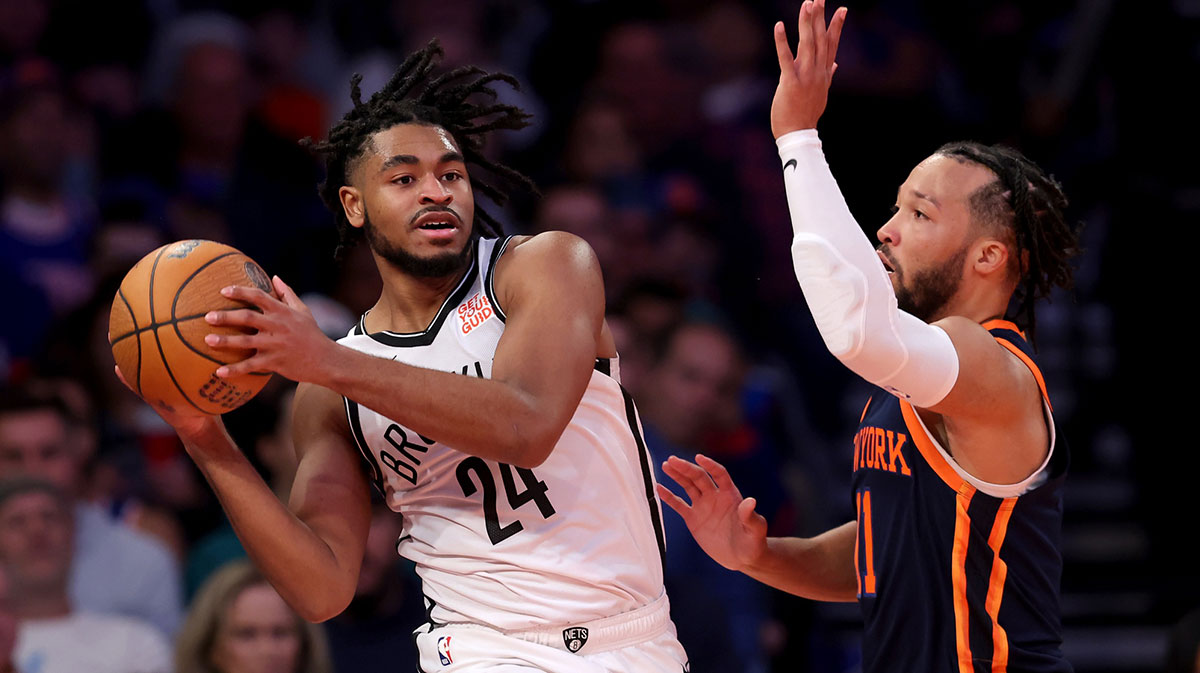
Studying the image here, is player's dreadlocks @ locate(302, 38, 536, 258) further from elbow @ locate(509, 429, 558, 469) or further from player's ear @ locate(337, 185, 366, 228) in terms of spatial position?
elbow @ locate(509, 429, 558, 469)

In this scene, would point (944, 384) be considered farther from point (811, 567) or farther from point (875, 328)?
point (811, 567)

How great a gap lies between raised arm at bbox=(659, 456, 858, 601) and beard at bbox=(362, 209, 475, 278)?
87cm

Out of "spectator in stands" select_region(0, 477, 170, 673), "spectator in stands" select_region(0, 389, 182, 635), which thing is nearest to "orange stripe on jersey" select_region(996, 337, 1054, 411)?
"spectator in stands" select_region(0, 477, 170, 673)

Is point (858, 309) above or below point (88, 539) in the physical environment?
above

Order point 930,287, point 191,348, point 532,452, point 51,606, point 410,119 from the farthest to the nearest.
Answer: point 51,606 → point 410,119 → point 930,287 → point 532,452 → point 191,348

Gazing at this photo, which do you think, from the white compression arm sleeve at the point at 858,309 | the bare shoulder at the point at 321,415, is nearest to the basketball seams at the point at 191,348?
the bare shoulder at the point at 321,415

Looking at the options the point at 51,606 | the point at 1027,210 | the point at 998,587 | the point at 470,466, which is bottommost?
the point at 51,606

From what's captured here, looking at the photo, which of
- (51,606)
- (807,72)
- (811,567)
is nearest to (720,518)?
(811,567)

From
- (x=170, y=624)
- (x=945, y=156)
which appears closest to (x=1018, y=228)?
(x=945, y=156)

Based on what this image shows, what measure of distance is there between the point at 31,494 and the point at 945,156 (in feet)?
12.6

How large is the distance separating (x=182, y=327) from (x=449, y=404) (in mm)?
667

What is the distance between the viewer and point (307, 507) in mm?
3920

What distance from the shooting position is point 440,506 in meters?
3.93

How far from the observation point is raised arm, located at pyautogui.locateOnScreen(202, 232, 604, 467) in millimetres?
3248
